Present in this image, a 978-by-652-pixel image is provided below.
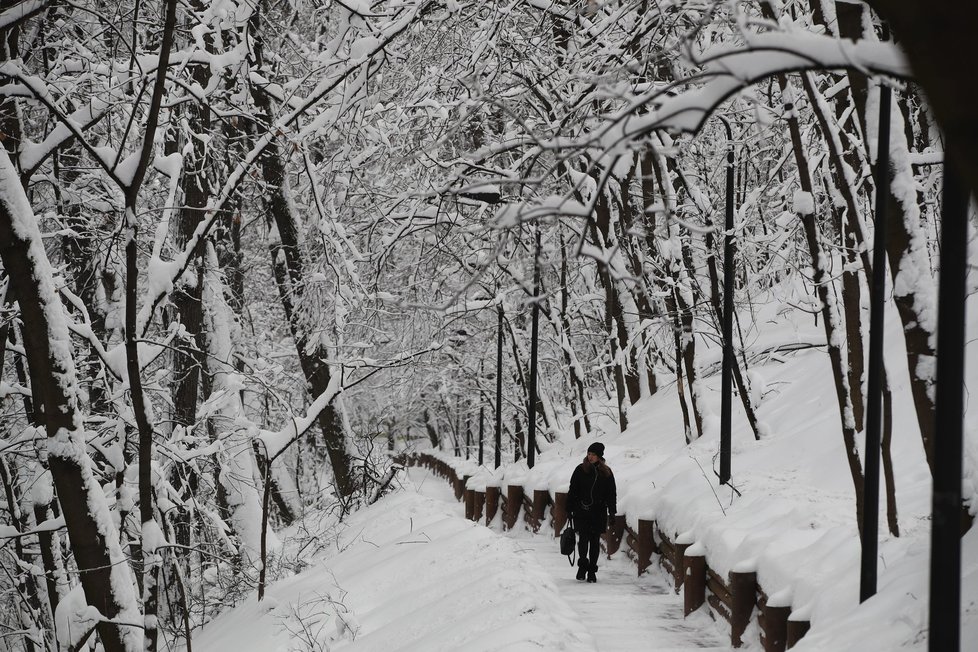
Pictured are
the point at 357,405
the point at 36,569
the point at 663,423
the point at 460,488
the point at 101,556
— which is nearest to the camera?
the point at 101,556

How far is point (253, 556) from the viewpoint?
44.9 feet

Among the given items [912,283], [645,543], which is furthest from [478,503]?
[912,283]

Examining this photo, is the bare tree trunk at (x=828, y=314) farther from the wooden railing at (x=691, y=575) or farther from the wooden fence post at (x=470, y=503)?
the wooden fence post at (x=470, y=503)

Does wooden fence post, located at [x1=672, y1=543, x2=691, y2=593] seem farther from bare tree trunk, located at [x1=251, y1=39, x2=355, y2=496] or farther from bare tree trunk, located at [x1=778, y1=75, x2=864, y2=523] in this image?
bare tree trunk, located at [x1=251, y1=39, x2=355, y2=496]

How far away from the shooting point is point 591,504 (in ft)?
35.2

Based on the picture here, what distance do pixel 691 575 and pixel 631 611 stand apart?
3.00 feet

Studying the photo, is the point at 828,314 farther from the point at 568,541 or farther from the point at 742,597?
the point at 568,541

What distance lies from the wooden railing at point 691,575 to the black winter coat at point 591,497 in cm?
51

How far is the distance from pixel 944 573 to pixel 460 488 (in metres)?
22.5

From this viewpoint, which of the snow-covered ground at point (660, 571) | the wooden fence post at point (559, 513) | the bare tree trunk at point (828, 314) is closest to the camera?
the snow-covered ground at point (660, 571)

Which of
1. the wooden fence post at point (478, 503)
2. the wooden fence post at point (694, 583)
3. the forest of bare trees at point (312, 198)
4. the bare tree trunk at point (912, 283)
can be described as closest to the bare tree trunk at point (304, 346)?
the forest of bare trees at point (312, 198)

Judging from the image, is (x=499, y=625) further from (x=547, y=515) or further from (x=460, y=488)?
(x=460, y=488)

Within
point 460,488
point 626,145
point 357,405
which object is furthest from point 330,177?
point 357,405

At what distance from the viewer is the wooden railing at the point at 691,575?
20.8 feet
